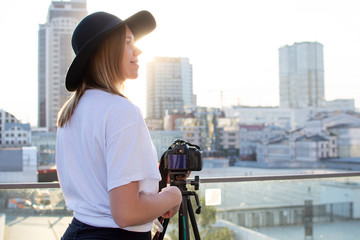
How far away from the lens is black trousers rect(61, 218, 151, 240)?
635 millimetres

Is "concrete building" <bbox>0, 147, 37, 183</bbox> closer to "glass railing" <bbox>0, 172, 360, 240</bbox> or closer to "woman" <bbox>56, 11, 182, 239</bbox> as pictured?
"glass railing" <bbox>0, 172, 360, 240</bbox>

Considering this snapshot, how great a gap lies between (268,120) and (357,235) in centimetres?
6556

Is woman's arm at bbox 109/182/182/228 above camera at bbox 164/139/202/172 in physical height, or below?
below

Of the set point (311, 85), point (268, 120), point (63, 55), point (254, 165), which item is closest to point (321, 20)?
point (311, 85)

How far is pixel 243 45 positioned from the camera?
6656 cm

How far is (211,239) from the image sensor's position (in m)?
2.17

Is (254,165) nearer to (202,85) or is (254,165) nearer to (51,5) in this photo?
(202,85)

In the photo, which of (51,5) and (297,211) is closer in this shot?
(297,211)

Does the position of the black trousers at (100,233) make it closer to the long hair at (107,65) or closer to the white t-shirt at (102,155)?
the white t-shirt at (102,155)

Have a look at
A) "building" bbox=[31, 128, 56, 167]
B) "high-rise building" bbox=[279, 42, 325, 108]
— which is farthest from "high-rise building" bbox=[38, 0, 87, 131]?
"high-rise building" bbox=[279, 42, 325, 108]

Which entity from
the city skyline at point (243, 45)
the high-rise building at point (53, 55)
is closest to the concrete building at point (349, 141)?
the city skyline at point (243, 45)

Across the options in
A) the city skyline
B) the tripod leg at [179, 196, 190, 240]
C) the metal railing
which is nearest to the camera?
the tripod leg at [179, 196, 190, 240]

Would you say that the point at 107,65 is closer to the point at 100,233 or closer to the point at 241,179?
the point at 100,233

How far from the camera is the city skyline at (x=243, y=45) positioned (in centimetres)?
5656
